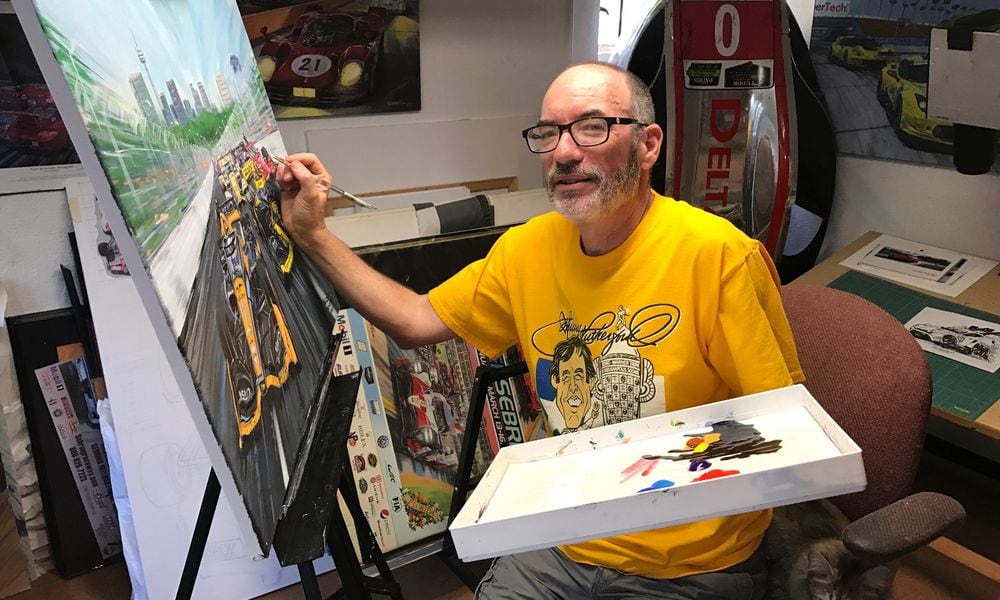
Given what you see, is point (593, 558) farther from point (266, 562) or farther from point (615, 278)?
point (266, 562)

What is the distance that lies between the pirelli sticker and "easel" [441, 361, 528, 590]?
119 centimetres

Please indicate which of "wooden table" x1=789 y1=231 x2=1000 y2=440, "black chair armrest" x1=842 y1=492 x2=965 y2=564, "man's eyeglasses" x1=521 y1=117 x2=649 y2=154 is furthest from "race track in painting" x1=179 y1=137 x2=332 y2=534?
"wooden table" x1=789 y1=231 x2=1000 y2=440

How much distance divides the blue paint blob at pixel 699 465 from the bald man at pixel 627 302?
241 millimetres

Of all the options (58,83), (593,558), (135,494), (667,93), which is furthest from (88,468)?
(667,93)

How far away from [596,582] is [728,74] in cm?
171

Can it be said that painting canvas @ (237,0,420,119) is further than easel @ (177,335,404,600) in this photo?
Yes

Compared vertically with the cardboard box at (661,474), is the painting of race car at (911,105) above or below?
above

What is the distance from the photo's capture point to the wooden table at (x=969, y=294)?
1490 millimetres

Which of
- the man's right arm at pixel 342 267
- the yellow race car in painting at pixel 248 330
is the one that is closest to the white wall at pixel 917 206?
the man's right arm at pixel 342 267

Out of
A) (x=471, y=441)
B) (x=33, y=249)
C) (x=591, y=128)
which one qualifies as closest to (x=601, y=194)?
(x=591, y=128)

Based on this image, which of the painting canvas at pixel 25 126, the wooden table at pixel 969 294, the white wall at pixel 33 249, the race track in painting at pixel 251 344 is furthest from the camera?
the white wall at pixel 33 249

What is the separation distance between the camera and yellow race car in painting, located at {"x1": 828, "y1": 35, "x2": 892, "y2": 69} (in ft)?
7.22

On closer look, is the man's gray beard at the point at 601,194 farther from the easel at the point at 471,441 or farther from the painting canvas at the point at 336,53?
the painting canvas at the point at 336,53

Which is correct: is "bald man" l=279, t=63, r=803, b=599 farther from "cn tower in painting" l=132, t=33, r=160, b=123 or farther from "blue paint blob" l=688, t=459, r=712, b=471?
"cn tower in painting" l=132, t=33, r=160, b=123
